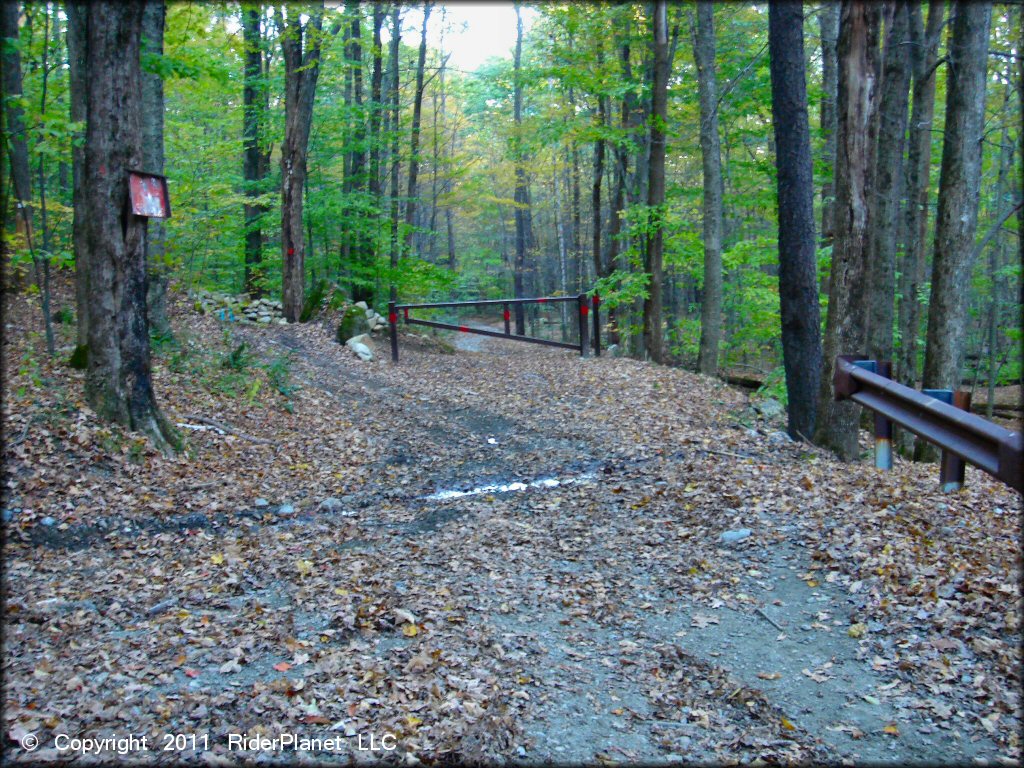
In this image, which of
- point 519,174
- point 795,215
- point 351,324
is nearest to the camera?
point 795,215

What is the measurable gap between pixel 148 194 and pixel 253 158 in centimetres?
1333

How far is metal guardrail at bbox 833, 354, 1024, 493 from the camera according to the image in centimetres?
264

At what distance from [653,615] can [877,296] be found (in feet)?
24.2

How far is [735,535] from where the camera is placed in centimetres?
548

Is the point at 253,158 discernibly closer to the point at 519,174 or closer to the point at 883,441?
the point at 519,174

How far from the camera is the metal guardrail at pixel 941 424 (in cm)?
264

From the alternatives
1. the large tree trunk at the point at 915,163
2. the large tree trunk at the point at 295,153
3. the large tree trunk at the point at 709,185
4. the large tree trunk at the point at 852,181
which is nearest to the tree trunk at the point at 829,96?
the large tree trunk at the point at 915,163

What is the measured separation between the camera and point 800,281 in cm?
822

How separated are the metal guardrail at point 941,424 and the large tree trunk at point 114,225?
5.96m

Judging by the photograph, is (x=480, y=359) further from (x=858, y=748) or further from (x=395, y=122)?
(x=858, y=748)

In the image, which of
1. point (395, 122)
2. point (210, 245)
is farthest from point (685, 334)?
point (210, 245)

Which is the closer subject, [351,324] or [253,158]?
[351,324]

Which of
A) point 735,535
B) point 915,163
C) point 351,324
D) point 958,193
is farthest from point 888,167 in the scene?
point 351,324

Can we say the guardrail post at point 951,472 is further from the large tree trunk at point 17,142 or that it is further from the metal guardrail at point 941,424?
the large tree trunk at point 17,142
